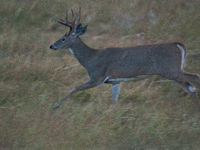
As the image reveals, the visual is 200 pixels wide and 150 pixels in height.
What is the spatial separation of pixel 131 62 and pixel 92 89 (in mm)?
1434

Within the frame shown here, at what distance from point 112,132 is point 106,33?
356 cm

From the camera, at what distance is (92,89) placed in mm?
6930

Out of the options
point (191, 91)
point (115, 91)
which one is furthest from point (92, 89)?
point (191, 91)

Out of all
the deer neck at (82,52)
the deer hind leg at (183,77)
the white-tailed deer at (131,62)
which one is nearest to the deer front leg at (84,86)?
the white-tailed deer at (131,62)

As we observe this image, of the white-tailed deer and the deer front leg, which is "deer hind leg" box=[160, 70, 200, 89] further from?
the deer front leg

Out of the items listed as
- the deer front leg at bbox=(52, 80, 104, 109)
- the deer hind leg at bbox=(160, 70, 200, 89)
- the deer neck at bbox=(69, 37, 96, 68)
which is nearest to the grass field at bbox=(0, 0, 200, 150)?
the deer front leg at bbox=(52, 80, 104, 109)

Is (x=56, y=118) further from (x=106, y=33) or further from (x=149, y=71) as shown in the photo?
(x=106, y=33)

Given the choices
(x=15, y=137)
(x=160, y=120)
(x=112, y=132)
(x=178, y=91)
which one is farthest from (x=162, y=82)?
(x=15, y=137)

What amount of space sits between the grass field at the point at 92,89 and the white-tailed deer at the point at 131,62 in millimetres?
→ 468

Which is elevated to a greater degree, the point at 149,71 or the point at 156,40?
the point at 149,71

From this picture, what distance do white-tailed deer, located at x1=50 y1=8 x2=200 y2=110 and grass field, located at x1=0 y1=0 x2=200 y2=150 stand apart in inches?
18.4

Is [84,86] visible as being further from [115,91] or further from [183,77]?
[183,77]

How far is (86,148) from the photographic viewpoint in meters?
5.50

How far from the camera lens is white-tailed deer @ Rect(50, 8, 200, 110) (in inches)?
218
